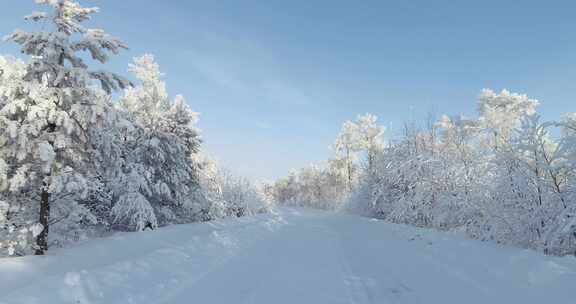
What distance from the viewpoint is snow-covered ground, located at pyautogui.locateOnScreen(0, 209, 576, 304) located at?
5668 millimetres

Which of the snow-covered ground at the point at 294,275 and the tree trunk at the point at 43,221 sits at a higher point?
the tree trunk at the point at 43,221

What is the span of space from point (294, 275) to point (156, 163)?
13.6 m

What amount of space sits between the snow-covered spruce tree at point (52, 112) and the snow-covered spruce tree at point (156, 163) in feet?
22.0

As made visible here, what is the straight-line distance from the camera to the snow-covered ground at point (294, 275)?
223 inches

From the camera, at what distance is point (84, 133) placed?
9375 millimetres

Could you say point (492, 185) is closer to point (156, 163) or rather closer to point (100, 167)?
point (100, 167)

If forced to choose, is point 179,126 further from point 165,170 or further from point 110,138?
point 110,138

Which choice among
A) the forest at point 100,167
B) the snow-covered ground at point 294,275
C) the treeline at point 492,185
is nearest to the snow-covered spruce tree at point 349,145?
the treeline at point 492,185

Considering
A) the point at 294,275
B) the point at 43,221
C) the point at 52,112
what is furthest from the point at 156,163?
the point at 294,275

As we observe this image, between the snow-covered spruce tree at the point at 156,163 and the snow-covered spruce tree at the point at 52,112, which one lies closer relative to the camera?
the snow-covered spruce tree at the point at 52,112

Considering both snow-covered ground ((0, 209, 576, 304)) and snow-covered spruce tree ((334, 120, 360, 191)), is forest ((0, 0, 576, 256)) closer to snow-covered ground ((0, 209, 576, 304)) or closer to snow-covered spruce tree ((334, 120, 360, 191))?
snow-covered ground ((0, 209, 576, 304))

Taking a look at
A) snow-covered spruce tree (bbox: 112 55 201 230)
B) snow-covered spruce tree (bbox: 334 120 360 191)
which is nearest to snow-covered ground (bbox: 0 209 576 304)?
snow-covered spruce tree (bbox: 112 55 201 230)

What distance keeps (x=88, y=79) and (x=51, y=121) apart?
54.8 inches

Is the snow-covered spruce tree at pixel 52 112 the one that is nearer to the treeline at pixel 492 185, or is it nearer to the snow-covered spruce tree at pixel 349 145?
the treeline at pixel 492 185
